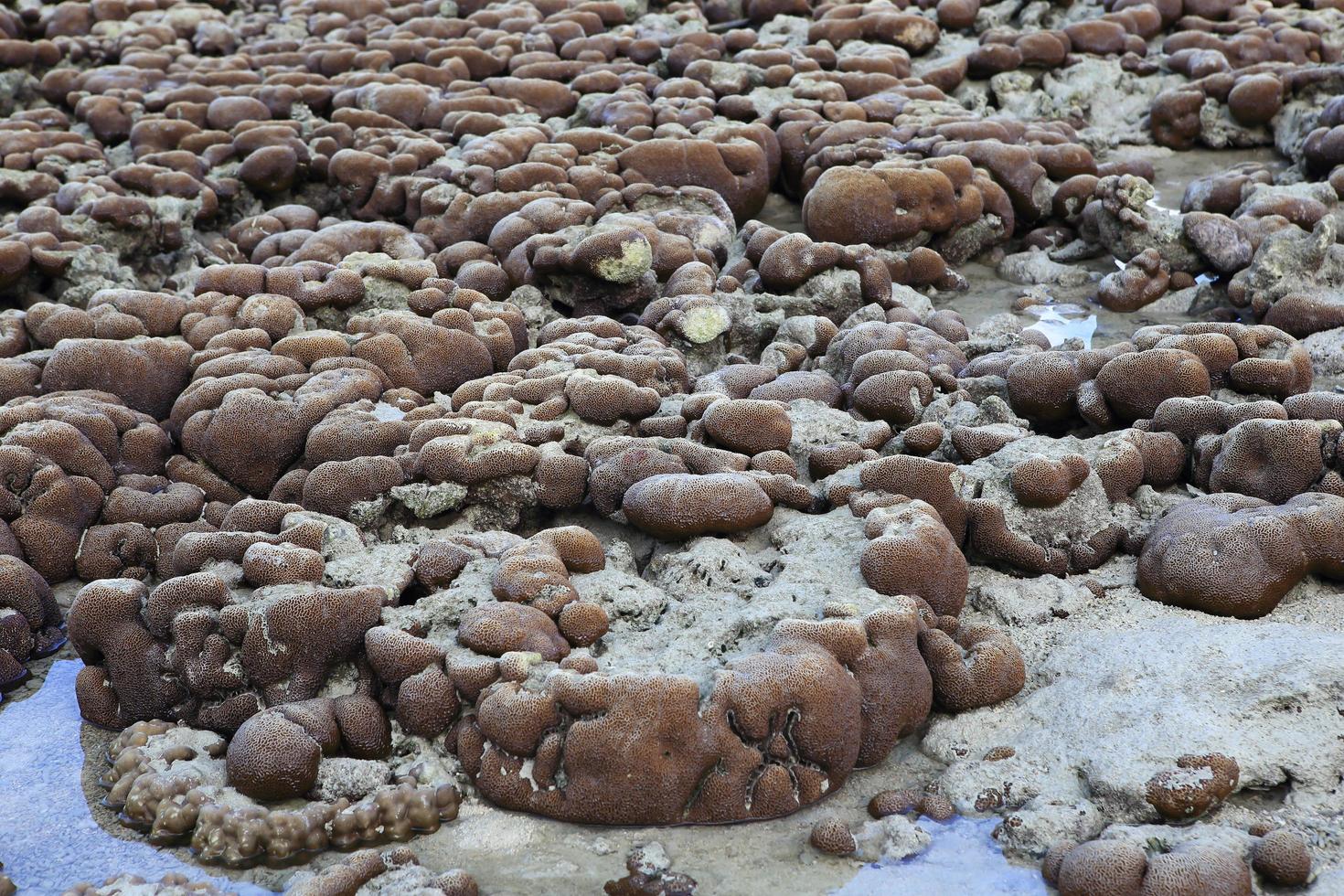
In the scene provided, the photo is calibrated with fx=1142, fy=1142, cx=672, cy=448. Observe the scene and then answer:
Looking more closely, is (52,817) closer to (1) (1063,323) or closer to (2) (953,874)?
(2) (953,874)

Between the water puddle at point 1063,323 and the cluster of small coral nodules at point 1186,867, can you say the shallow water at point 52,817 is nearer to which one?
the cluster of small coral nodules at point 1186,867

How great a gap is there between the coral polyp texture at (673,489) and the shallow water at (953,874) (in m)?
0.02

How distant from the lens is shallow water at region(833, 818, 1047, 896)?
106 inches

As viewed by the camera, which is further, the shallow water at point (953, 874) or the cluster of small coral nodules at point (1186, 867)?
the shallow water at point (953, 874)

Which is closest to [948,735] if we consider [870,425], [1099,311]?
[870,425]

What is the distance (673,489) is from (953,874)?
1.46 metres

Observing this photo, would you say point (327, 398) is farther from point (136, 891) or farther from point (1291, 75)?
point (1291, 75)

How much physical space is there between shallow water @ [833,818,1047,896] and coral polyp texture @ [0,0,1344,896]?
16 mm

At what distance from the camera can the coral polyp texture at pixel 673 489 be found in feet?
9.59

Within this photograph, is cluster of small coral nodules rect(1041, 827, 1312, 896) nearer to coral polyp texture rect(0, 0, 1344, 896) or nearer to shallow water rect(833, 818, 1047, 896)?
coral polyp texture rect(0, 0, 1344, 896)

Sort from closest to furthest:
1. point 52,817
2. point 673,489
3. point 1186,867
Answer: point 1186,867 < point 52,817 < point 673,489

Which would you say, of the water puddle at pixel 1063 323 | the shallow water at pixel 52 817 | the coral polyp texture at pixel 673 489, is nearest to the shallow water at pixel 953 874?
the coral polyp texture at pixel 673 489

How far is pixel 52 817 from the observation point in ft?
10.1

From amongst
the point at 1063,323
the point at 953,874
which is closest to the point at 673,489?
the point at 953,874
